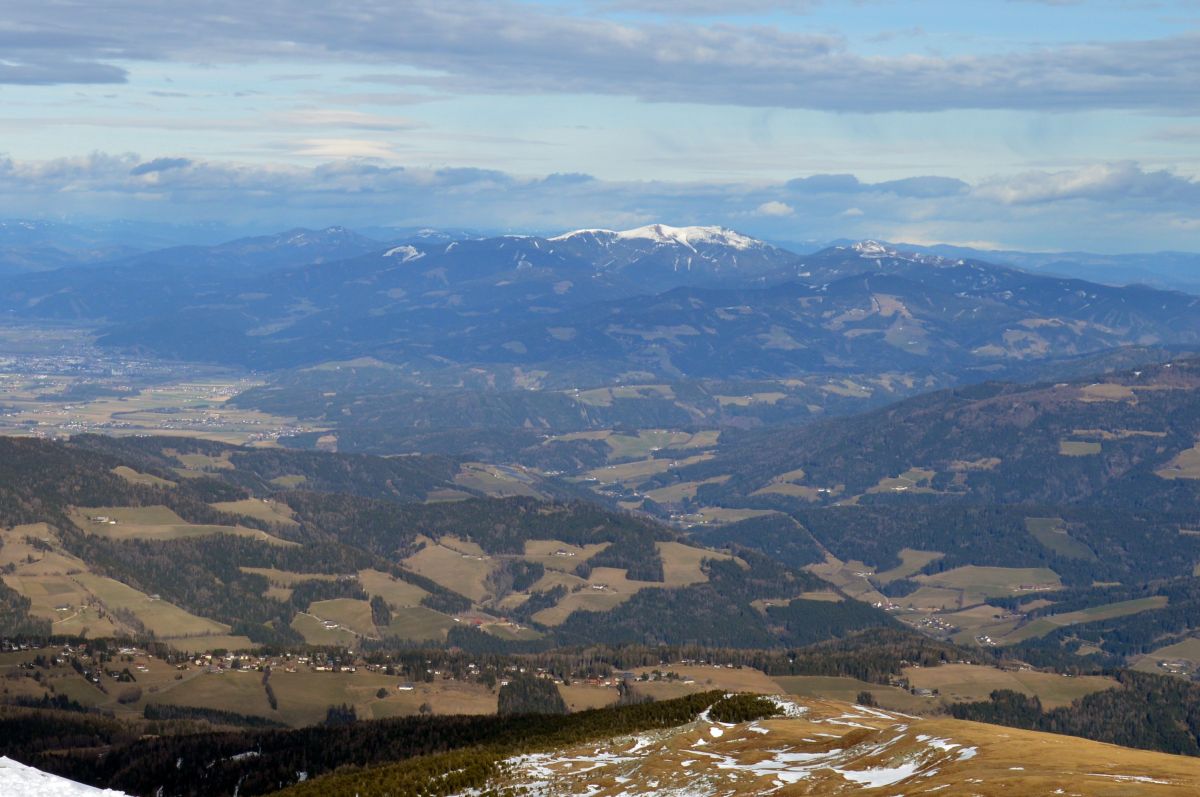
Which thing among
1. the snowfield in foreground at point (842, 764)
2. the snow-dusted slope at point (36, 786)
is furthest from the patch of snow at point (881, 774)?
the snow-dusted slope at point (36, 786)

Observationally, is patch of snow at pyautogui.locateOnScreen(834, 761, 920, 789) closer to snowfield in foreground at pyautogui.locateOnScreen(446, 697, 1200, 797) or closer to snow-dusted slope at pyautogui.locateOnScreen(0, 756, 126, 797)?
snowfield in foreground at pyautogui.locateOnScreen(446, 697, 1200, 797)

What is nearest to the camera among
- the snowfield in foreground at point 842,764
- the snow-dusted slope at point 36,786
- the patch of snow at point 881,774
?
the snow-dusted slope at point 36,786

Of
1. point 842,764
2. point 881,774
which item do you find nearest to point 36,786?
point 881,774

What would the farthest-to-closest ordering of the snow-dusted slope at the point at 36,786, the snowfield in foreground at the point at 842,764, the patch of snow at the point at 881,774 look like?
1. the patch of snow at the point at 881,774
2. the snowfield in foreground at the point at 842,764
3. the snow-dusted slope at the point at 36,786

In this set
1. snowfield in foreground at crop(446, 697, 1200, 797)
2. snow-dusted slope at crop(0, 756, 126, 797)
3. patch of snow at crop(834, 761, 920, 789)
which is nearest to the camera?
snow-dusted slope at crop(0, 756, 126, 797)

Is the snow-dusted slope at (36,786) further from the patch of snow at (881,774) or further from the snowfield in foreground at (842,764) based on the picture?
the patch of snow at (881,774)

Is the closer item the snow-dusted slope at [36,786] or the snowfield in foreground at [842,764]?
the snow-dusted slope at [36,786]

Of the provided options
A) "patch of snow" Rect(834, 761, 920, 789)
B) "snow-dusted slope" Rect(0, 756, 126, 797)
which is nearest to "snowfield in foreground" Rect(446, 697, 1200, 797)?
"patch of snow" Rect(834, 761, 920, 789)

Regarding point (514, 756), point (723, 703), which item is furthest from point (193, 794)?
point (723, 703)

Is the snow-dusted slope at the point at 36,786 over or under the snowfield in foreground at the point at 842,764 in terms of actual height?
over
